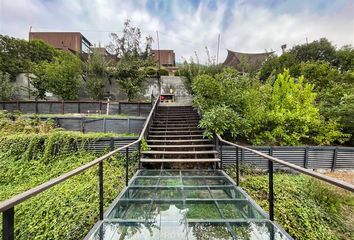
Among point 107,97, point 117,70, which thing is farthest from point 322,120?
point 107,97

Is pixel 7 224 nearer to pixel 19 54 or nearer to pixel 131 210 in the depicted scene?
pixel 131 210

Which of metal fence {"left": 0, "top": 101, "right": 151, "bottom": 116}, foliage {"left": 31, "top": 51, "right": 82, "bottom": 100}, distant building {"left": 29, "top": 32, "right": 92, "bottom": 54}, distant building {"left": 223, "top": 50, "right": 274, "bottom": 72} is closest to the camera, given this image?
metal fence {"left": 0, "top": 101, "right": 151, "bottom": 116}

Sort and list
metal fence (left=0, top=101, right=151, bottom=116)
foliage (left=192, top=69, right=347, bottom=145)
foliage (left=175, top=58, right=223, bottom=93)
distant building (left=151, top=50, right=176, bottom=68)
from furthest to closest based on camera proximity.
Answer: distant building (left=151, top=50, right=176, bottom=68) → foliage (left=175, top=58, right=223, bottom=93) → metal fence (left=0, top=101, right=151, bottom=116) → foliage (left=192, top=69, right=347, bottom=145)

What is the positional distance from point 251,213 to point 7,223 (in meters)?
2.32

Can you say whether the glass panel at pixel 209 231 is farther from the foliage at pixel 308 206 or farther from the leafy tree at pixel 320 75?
the leafy tree at pixel 320 75

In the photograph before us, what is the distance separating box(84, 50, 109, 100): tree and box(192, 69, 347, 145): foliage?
8.55m

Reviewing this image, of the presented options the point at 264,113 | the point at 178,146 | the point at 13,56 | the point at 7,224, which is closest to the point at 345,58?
the point at 264,113

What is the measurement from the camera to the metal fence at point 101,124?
326 inches

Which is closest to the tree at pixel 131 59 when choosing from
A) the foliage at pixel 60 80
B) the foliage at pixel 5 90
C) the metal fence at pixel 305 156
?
the foliage at pixel 60 80

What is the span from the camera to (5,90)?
1201 cm

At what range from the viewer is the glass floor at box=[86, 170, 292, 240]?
1.99m

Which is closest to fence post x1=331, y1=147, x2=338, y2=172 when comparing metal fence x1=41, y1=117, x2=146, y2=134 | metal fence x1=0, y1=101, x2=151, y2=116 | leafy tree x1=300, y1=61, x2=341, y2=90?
leafy tree x1=300, y1=61, x2=341, y2=90

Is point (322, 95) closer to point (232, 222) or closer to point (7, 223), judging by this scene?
point (232, 222)

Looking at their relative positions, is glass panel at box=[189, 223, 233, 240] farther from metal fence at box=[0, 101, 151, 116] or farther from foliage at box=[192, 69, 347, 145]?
metal fence at box=[0, 101, 151, 116]
